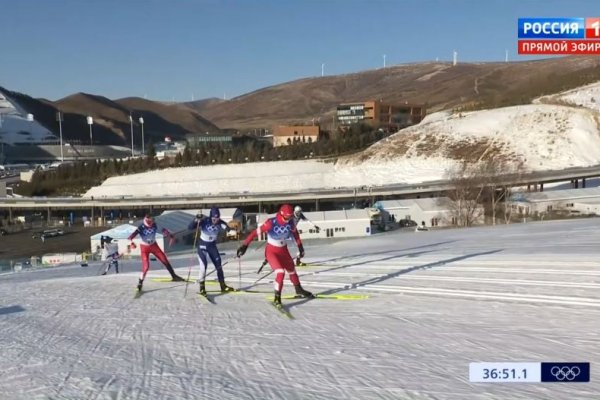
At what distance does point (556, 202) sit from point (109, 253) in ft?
104

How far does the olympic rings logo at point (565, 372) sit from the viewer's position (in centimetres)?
446

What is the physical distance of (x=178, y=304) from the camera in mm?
8055

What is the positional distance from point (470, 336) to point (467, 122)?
70.8 m

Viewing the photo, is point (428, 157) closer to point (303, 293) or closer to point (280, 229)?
point (303, 293)

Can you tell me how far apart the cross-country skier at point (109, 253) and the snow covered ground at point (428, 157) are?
1459 inches

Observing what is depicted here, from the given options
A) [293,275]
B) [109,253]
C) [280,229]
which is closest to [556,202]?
[109,253]

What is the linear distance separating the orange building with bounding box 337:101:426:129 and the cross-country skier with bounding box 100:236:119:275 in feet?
274

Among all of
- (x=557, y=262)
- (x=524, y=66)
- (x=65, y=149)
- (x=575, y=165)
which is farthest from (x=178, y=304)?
(x=524, y=66)

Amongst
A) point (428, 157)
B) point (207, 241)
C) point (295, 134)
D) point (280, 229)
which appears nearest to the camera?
point (280, 229)

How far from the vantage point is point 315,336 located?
19.4 ft

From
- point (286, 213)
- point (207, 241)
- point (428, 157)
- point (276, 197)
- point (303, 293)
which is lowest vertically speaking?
point (303, 293)

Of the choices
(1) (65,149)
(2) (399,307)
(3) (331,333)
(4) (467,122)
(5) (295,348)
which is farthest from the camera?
(1) (65,149)

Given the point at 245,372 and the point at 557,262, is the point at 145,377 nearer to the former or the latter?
the point at 245,372
